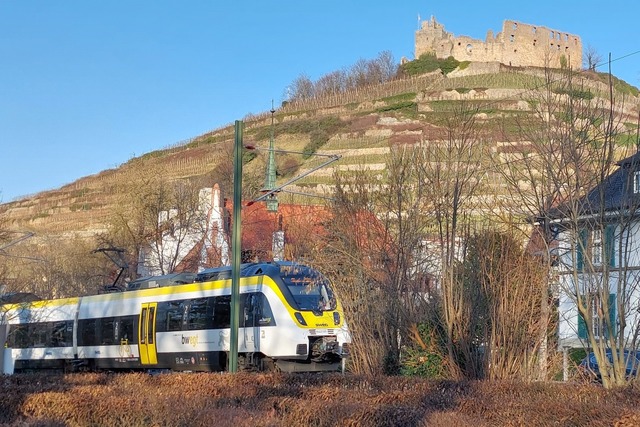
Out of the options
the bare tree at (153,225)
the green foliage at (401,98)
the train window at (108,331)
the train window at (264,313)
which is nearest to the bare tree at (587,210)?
the train window at (264,313)

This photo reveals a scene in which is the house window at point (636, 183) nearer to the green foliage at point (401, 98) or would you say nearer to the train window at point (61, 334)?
the train window at point (61, 334)

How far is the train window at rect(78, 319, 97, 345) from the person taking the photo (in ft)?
110

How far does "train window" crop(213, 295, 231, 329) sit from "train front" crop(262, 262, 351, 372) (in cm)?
184

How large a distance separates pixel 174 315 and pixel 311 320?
18.3ft

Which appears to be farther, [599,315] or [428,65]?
[428,65]

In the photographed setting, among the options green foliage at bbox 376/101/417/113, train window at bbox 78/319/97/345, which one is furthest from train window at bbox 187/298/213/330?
green foliage at bbox 376/101/417/113

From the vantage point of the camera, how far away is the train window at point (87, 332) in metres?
33.6

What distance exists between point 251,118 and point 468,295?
11297 cm

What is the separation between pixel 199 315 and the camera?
26938 mm

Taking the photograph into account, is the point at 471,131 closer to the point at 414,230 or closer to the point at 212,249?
the point at 414,230

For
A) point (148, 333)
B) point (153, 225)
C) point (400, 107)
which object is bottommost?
point (148, 333)

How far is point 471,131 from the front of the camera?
21.5 metres

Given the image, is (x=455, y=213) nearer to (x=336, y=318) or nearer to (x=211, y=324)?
(x=336, y=318)

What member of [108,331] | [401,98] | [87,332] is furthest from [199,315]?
[401,98]
